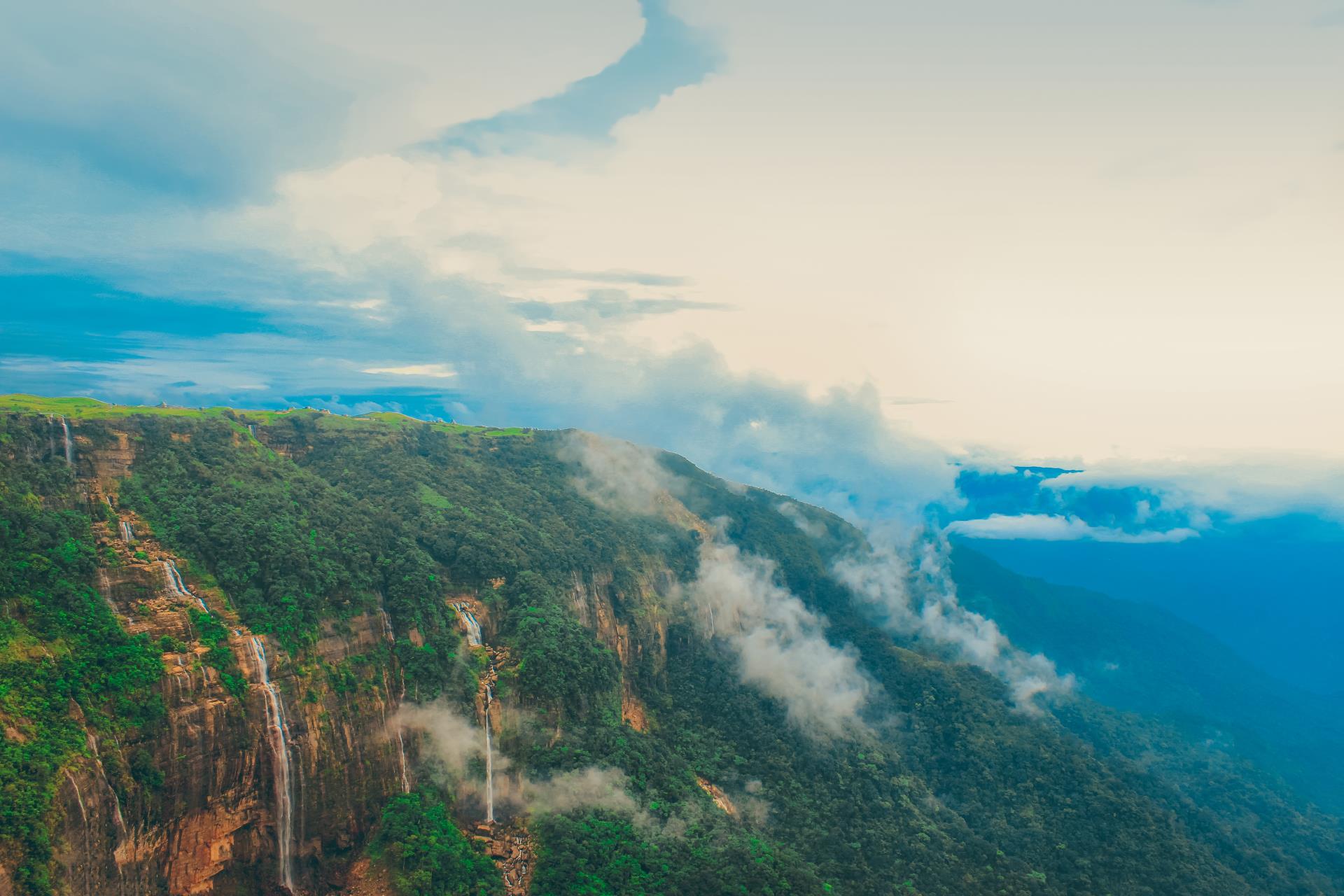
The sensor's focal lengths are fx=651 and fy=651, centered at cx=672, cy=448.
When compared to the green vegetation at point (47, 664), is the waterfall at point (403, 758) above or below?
below

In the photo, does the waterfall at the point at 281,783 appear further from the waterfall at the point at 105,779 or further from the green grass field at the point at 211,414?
the green grass field at the point at 211,414

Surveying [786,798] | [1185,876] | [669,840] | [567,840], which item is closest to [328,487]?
[567,840]

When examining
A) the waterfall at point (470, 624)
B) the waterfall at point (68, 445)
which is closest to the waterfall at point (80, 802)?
the waterfall at point (68, 445)

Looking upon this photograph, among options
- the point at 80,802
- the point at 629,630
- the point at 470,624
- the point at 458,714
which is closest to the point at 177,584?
the point at 80,802

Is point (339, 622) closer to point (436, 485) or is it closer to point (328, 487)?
point (328, 487)

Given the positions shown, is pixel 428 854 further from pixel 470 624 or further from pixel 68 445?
pixel 68 445

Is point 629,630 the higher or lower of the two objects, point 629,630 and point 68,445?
the lower

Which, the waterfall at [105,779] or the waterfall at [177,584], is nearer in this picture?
the waterfall at [105,779]
